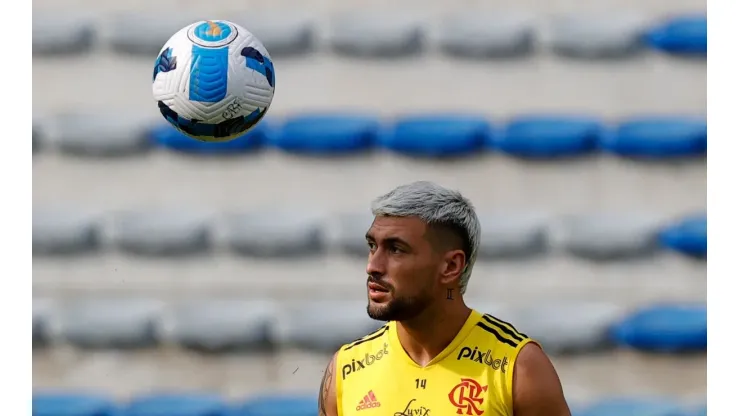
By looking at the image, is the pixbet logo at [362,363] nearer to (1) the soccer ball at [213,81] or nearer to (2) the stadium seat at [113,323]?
(1) the soccer ball at [213,81]

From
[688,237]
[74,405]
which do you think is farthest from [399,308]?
[74,405]

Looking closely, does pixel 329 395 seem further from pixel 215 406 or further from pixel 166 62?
pixel 215 406

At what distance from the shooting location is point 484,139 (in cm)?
600

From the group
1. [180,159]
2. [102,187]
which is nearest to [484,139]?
[180,159]

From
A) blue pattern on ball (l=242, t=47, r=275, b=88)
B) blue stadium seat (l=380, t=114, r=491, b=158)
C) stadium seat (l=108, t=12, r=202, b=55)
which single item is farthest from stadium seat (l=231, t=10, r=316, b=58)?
blue pattern on ball (l=242, t=47, r=275, b=88)

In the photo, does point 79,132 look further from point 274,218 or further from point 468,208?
point 468,208

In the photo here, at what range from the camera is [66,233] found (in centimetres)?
612

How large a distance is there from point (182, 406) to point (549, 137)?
232 cm

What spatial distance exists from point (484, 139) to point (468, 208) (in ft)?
7.58

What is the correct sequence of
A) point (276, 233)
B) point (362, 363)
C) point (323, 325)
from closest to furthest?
point (362, 363)
point (323, 325)
point (276, 233)

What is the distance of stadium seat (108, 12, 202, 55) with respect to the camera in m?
6.19

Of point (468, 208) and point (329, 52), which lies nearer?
point (468, 208)

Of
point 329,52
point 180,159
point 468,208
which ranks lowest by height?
point 468,208

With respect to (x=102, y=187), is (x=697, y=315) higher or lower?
lower
